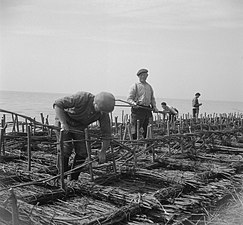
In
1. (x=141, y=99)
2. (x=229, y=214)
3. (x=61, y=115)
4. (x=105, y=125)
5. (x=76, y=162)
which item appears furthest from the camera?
(x=141, y=99)

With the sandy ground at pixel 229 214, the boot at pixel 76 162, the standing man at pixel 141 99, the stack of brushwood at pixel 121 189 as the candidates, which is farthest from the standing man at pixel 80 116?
the standing man at pixel 141 99

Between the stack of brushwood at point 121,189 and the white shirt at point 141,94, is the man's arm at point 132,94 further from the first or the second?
the stack of brushwood at point 121,189

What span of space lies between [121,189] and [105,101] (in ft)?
2.37

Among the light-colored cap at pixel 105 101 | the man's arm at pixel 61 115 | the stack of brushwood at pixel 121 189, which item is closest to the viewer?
the stack of brushwood at pixel 121 189

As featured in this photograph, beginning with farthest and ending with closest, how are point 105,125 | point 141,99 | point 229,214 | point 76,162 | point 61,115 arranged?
point 141,99 < point 76,162 < point 105,125 < point 61,115 < point 229,214

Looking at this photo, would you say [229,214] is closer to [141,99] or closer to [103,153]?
[103,153]

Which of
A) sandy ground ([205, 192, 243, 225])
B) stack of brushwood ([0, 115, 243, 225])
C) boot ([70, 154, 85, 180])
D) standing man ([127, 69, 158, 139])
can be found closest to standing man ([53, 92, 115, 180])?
boot ([70, 154, 85, 180])

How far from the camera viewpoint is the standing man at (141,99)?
4793 millimetres

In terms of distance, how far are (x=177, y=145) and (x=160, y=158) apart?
83 centimetres

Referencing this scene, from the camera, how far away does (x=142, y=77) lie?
4.79 m

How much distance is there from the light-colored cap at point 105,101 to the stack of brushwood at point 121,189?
0.27 m

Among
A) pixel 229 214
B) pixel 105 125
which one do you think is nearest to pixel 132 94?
pixel 105 125

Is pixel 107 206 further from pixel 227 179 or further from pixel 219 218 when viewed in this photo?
pixel 227 179

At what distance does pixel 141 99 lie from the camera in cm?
483
